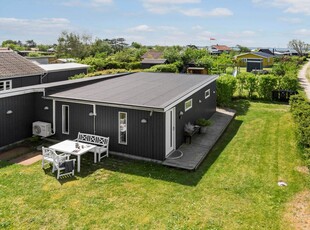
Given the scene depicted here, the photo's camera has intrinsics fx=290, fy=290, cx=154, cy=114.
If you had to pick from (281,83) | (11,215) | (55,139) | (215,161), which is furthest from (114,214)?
(281,83)

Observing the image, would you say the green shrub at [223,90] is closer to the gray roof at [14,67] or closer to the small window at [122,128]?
the small window at [122,128]

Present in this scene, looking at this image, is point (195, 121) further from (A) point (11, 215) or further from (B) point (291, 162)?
(A) point (11, 215)

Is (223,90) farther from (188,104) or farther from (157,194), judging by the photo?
(157,194)

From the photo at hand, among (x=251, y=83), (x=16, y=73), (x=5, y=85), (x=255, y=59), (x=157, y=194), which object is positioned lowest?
(x=157, y=194)

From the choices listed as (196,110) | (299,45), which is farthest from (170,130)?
(299,45)

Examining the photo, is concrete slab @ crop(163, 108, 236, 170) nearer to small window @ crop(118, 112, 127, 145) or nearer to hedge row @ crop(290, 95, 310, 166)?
small window @ crop(118, 112, 127, 145)

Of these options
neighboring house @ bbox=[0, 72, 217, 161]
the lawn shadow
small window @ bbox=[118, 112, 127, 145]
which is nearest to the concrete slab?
the lawn shadow
